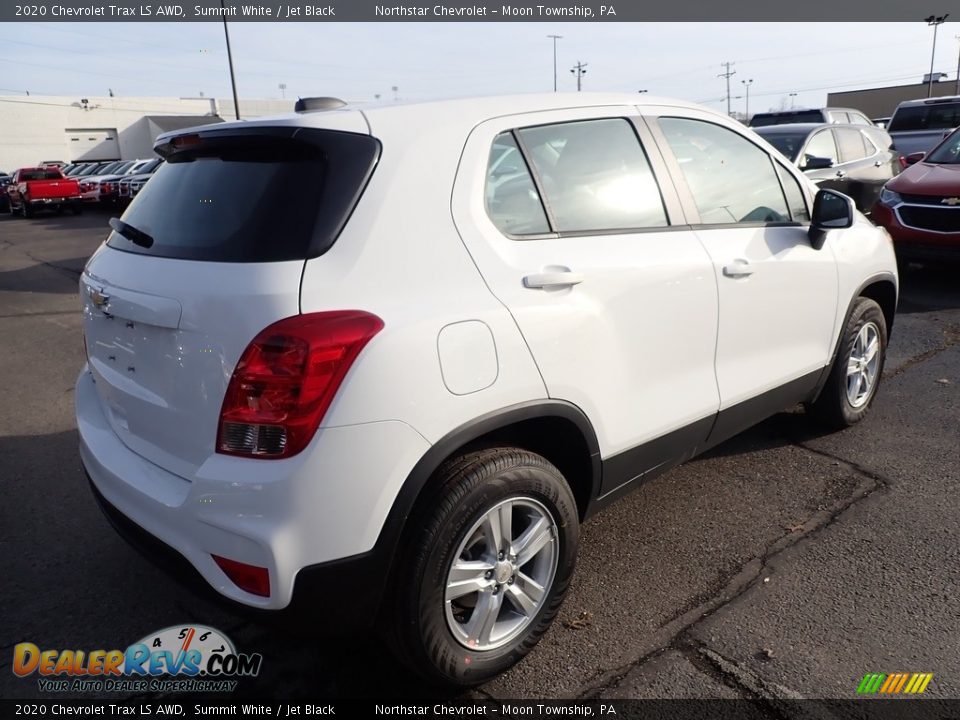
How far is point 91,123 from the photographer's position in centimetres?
6388

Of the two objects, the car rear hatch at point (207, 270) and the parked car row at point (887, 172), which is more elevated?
the car rear hatch at point (207, 270)

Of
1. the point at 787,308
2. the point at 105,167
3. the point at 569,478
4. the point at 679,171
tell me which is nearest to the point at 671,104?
the point at 679,171

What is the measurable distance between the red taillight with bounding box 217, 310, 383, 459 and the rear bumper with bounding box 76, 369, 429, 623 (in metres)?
0.06

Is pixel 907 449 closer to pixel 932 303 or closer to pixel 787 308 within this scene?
pixel 787 308

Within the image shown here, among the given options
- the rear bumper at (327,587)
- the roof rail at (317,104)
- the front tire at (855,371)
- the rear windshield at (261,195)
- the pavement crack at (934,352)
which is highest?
the roof rail at (317,104)

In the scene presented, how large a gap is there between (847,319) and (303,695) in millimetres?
3296

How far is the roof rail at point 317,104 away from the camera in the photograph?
2660mm

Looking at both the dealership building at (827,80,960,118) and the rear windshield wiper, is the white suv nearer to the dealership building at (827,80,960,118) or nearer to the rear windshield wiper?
the rear windshield wiper

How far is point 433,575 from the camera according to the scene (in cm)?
217

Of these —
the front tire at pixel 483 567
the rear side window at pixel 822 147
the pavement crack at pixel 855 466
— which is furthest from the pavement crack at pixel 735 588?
the rear side window at pixel 822 147

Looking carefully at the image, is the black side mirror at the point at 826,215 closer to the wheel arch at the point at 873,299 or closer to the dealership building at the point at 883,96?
the wheel arch at the point at 873,299

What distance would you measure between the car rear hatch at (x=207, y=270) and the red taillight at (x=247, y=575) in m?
0.29

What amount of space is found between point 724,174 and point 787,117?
12078 mm

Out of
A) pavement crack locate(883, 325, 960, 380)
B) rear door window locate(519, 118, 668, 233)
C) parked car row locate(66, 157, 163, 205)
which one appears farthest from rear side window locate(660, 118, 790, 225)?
parked car row locate(66, 157, 163, 205)
